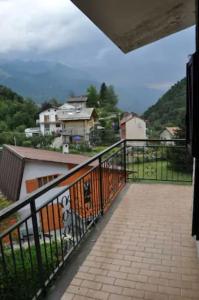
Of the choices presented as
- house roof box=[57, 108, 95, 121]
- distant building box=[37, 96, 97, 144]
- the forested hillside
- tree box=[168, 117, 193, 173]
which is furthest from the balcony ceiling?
the forested hillside

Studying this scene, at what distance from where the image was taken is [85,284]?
7.47 ft

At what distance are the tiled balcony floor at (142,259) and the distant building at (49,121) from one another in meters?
35.2

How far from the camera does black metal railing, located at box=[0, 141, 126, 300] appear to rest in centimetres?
185

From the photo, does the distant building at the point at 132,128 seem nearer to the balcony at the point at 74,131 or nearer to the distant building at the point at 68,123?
the distant building at the point at 68,123

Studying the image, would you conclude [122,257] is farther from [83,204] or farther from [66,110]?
[66,110]

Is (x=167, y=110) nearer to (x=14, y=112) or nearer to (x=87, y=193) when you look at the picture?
(x=14, y=112)

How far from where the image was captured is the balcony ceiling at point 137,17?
5.57ft

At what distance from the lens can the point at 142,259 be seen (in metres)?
2.64

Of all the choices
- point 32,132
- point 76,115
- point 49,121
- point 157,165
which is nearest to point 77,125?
point 76,115

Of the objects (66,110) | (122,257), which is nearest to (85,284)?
(122,257)

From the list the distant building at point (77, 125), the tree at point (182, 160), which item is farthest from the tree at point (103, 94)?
the tree at point (182, 160)

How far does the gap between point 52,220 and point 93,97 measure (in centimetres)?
4565

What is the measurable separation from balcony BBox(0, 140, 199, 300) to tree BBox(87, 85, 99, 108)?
43.7 m

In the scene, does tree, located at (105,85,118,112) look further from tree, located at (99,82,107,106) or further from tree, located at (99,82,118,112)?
tree, located at (99,82,107,106)
